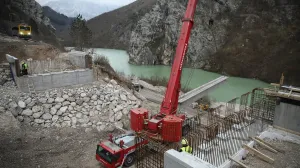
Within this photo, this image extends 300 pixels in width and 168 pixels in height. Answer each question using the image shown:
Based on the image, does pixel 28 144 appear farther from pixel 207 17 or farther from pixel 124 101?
pixel 207 17

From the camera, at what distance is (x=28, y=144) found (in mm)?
10062

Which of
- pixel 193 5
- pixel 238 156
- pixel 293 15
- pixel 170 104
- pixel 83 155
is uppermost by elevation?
pixel 293 15

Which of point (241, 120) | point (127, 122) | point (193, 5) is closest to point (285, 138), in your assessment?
point (241, 120)

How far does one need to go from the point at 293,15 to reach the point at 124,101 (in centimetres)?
4757

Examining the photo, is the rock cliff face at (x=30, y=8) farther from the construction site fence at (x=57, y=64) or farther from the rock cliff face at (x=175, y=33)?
the construction site fence at (x=57, y=64)

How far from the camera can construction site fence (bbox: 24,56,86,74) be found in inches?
598

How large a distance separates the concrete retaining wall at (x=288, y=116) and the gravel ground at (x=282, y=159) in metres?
0.96

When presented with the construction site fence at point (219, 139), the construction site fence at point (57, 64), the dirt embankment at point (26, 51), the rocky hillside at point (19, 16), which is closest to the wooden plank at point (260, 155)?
the construction site fence at point (219, 139)

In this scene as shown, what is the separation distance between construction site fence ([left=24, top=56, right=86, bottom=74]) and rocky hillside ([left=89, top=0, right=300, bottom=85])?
106ft

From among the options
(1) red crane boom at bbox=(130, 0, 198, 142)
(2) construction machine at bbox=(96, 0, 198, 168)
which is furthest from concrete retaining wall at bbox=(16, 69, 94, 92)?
(1) red crane boom at bbox=(130, 0, 198, 142)

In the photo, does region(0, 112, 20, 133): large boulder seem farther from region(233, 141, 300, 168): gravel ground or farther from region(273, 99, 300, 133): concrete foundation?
region(273, 99, 300, 133): concrete foundation

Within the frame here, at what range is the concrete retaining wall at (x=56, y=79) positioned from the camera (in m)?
12.8

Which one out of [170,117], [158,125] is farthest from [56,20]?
[170,117]

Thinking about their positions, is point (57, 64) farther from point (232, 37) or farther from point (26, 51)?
point (232, 37)
